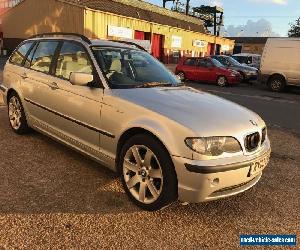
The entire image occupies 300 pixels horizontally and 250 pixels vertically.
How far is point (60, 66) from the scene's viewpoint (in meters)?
4.93

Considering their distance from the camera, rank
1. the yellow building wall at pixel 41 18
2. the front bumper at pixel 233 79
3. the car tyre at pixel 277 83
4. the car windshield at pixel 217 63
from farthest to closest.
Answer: the yellow building wall at pixel 41 18
the car windshield at pixel 217 63
the front bumper at pixel 233 79
the car tyre at pixel 277 83

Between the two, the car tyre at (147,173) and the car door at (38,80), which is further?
the car door at (38,80)

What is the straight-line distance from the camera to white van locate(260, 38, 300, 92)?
611 inches

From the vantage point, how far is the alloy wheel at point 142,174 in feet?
11.7

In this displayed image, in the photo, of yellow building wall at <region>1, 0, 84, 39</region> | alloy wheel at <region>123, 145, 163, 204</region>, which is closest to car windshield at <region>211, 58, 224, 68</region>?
yellow building wall at <region>1, 0, 84, 39</region>

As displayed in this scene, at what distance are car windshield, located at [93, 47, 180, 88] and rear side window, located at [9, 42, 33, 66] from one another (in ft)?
6.41

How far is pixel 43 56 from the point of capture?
17.7 feet

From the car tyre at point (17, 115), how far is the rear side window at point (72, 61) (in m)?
1.33

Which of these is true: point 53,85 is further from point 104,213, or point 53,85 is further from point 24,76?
point 104,213

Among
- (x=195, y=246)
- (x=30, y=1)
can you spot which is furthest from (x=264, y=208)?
(x=30, y=1)

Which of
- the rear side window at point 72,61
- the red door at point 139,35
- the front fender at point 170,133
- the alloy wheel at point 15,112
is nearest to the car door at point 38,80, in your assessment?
the rear side window at point 72,61

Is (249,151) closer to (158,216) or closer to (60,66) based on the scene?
(158,216)

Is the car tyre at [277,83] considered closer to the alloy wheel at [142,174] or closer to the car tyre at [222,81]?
the car tyre at [222,81]

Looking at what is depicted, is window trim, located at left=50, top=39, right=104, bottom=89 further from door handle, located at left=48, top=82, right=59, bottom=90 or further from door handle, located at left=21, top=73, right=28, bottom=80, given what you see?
door handle, located at left=21, top=73, right=28, bottom=80
